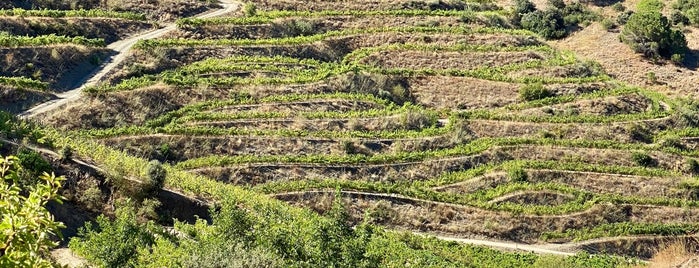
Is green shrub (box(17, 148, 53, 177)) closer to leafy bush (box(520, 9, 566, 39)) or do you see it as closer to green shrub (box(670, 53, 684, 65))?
leafy bush (box(520, 9, 566, 39))

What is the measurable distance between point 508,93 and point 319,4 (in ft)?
70.7

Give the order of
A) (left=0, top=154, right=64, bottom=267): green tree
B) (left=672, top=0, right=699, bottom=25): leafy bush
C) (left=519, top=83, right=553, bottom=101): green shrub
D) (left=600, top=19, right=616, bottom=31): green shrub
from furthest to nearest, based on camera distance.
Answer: (left=672, top=0, right=699, bottom=25): leafy bush → (left=600, top=19, right=616, bottom=31): green shrub → (left=519, top=83, right=553, bottom=101): green shrub → (left=0, top=154, right=64, bottom=267): green tree

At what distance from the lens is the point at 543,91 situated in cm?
5594

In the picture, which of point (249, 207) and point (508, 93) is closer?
point (249, 207)

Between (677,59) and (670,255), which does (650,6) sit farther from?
(670,255)

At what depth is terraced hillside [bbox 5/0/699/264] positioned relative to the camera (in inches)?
1678

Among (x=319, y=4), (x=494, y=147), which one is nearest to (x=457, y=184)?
(x=494, y=147)

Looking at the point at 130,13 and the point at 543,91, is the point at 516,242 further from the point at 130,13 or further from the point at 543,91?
the point at 130,13

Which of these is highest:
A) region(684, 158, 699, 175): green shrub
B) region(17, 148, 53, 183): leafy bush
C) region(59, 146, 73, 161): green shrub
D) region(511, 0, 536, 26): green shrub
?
region(17, 148, 53, 183): leafy bush

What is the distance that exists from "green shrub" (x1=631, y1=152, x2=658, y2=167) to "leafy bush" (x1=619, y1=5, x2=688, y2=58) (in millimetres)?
19144

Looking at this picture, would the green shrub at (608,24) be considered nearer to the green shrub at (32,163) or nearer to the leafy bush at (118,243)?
the green shrub at (32,163)

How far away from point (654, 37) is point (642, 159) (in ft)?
69.1

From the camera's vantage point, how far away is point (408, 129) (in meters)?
49.9

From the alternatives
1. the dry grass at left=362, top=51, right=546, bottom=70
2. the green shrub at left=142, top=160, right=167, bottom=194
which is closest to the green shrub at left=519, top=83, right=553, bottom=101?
the dry grass at left=362, top=51, right=546, bottom=70
